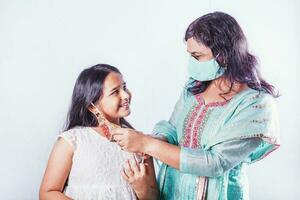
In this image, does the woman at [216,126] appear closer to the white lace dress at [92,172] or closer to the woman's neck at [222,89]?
the woman's neck at [222,89]

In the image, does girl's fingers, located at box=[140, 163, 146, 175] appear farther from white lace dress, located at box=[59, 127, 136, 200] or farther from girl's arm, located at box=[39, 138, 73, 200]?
girl's arm, located at box=[39, 138, 73, 200]

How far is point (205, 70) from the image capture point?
1469 mm

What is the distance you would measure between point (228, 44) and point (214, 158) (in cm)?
40

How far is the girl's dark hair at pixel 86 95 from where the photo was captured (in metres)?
1.61

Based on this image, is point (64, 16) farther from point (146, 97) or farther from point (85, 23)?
point (146, 97)

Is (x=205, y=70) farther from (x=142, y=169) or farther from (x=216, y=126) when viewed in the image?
(x=142, y=169)

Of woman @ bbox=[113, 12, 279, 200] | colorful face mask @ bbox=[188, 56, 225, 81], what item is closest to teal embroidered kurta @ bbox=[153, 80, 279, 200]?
woman @ bbox=[113, 12, 279, 200]

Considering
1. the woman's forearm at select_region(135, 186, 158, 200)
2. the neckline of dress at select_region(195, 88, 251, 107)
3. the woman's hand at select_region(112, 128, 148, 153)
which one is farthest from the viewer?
the woman's forearm at select_region(135, 186, 158, 200)

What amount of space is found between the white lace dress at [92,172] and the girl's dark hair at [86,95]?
78 mm

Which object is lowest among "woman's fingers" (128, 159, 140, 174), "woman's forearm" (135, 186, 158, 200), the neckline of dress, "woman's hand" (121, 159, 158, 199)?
"woman's forearm" (135, 186, 158, 200)

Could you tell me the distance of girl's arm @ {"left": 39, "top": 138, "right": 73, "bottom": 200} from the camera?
4.88 ft

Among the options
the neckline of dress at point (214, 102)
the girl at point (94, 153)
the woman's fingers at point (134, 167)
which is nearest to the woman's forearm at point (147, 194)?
the girl at point (94, 153)

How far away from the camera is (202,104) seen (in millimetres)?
1533

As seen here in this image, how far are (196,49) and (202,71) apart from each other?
0.27ft
